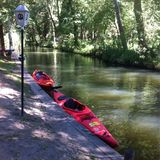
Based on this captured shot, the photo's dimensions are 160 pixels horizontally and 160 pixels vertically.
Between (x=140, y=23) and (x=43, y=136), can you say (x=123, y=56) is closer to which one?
(x=140, y=23)

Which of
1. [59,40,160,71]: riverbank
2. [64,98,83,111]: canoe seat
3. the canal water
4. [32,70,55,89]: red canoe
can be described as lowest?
the canal water

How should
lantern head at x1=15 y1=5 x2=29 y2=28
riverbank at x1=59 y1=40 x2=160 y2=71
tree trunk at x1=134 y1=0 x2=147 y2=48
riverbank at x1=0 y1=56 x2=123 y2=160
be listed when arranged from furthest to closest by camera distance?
tree trunk at x1=134 y1=0 x2=147 y2=48 → riverbank at x1=59 y1=40 x2=160 y2=71 → lantern head at x1=15 y1=5 x2=29 y2=28 → riverbank at x1=0 y1=56 x2=123 y2=160

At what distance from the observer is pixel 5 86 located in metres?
15.1

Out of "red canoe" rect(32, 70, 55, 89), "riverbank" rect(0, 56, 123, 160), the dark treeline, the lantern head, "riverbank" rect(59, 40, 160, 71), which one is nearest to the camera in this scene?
"riverbank" rect(0, 56, 123, 160)

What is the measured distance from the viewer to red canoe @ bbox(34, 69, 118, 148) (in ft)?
32.1

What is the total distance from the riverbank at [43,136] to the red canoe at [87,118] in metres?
0.25

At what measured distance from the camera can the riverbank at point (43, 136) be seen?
7.74m

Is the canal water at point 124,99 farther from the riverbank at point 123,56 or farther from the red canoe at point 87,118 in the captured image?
the riverbank at point 123,56

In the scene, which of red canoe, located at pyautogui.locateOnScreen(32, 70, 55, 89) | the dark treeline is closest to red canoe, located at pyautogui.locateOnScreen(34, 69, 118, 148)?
red canoe, located at pyautogui.locateOnScreen(32, 70, 55, 89)

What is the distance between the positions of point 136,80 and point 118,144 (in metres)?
14.1

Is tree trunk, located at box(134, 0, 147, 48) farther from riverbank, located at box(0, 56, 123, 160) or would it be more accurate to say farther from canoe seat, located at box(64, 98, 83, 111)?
canoe seat, located at box(64, 98, 83, 111)

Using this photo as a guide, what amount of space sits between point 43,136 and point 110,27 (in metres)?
40.9

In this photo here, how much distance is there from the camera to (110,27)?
4869 centimetres

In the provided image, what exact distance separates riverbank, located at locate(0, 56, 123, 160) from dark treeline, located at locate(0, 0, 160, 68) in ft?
45.3
